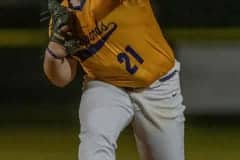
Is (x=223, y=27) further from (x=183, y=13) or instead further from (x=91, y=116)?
(x=91, y=116)

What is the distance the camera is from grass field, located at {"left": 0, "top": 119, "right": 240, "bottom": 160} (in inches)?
163

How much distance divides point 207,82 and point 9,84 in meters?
1.14

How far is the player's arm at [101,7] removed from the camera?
2486 millimetres

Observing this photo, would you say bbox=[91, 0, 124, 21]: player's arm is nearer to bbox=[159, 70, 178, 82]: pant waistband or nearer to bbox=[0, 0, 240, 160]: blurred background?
bbox=[159, 70, 178, 82]: pant waistband

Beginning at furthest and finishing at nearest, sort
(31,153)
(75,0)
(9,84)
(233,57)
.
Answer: (9,84)
(233,57)
(31,153)
(75,0)

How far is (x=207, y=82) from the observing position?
457 centimetres

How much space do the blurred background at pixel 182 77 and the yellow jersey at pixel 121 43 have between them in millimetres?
1739

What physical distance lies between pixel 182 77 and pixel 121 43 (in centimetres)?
207

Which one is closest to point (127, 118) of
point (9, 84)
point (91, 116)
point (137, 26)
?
point (91, 116)

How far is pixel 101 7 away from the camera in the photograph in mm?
2484

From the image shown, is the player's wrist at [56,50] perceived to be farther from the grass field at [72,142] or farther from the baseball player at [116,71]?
the grass field at [72,142]

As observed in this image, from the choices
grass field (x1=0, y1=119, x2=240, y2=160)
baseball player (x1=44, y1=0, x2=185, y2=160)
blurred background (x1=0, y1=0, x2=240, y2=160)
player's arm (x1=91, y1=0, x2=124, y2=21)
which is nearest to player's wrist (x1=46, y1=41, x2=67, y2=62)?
baseball player (x1=44, y1=0, x2=185, y2=160)

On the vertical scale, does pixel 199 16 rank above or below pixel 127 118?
below

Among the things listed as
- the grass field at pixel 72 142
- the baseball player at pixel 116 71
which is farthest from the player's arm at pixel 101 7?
the grass field at pixel 72 142
